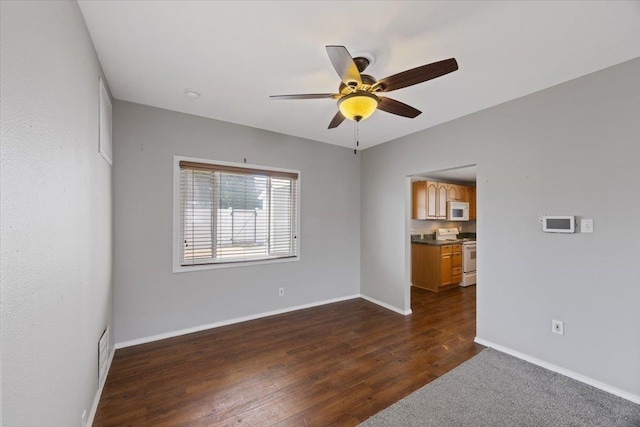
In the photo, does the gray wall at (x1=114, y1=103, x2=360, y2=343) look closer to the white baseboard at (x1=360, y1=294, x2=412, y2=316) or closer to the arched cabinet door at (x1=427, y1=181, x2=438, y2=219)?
the white baseboard at (x1=360, y1=294, x2=412, y2=316)

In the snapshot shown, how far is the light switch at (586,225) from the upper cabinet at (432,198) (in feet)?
10.3

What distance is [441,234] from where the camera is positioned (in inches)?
237

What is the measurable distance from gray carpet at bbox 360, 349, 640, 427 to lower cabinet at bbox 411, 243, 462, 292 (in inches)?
105

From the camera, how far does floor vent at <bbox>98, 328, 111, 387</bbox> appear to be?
80.8 inches

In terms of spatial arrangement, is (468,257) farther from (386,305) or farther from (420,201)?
(386,305)

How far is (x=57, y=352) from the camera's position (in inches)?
47.6

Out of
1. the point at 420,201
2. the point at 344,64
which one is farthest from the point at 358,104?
the point at 420,201

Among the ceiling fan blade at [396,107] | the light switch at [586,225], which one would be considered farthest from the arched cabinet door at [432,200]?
the ceiling fan blade at [396,107]

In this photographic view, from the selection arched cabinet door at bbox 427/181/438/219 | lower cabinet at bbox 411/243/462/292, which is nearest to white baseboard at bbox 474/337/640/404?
lower cabinet at bbox 411/243/462/292

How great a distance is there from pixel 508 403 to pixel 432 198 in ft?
13.2

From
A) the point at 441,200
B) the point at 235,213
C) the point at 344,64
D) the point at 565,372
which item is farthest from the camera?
the point at 441,200

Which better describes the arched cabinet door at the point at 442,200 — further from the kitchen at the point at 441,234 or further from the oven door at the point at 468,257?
the oven door at the point at 468,257

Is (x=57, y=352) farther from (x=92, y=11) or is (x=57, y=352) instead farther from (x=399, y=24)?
(x=399, y=24)

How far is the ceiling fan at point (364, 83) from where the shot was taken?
1574 mm
